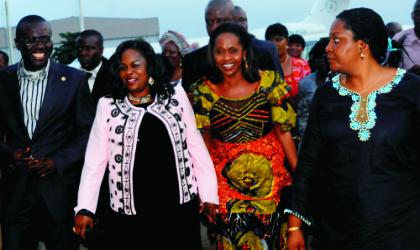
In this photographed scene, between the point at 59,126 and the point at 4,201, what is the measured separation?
31.1 inches

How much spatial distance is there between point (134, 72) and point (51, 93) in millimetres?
995

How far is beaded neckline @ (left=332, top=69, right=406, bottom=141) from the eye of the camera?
2.38m

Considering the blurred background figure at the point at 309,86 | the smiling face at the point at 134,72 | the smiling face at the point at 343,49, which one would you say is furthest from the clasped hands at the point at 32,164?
the blurred background figure at the point at 309,86

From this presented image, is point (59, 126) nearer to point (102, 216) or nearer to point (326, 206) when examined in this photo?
point (102, 216)

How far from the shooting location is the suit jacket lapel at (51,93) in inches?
149

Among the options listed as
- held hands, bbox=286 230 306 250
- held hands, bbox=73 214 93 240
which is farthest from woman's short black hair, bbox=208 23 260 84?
held hands, bbox=73 214 93 240

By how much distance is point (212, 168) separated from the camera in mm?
3338

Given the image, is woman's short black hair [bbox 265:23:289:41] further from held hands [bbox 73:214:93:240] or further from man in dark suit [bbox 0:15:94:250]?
held hands [bbox 73:214:93:240]

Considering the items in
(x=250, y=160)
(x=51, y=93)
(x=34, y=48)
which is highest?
(x=34, y=48)

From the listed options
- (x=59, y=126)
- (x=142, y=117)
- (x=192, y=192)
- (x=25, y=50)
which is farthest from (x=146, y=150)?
(x=25, y=50)

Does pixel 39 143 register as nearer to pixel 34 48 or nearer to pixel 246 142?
pixel 34 48

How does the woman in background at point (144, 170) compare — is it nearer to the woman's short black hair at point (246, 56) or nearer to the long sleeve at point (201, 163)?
the long sleeve at point (201, 163)

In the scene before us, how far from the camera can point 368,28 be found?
245cm

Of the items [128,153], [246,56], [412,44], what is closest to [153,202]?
[128,153]
